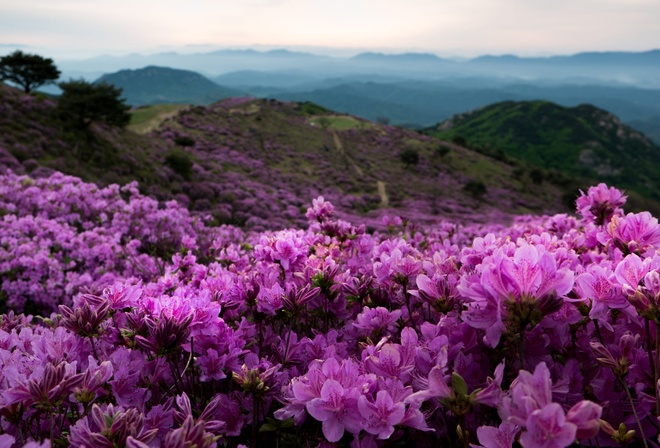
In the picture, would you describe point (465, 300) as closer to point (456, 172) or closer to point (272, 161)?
point (272, 161)

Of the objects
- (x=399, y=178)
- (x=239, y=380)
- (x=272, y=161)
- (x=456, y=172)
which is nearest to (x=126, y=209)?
(x=239, y=380)

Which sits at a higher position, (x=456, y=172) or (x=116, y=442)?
(x=116, y=442)

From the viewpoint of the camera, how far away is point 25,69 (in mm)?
36375

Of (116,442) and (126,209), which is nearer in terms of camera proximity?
(116,442)

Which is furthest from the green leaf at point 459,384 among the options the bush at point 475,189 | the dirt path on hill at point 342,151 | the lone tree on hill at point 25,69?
the lone tree on hill at point 25,69

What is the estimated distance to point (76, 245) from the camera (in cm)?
703

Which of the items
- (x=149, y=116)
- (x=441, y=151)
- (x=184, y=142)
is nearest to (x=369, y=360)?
(x=184, y=142)

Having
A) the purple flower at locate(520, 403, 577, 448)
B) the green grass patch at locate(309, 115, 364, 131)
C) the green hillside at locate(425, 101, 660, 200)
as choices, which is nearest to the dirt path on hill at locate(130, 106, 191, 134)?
the green grass patch at locate(309, 115, 364, 131)

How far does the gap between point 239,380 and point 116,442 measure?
1.51 ft

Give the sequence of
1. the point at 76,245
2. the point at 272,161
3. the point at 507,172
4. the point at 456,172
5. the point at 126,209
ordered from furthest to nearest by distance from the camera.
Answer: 1. the point at 507,172
2. the point at 456,172
3. the point at 272,161
4. the point at 126,209
5. the point at 76,245

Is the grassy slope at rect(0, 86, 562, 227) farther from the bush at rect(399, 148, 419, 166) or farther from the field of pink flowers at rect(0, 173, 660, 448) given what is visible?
the field of pink flowers at rect(0, 173, 660, 448)

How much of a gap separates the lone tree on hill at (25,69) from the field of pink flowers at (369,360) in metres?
45.8

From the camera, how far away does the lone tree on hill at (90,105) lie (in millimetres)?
23578

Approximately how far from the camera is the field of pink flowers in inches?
50.4
